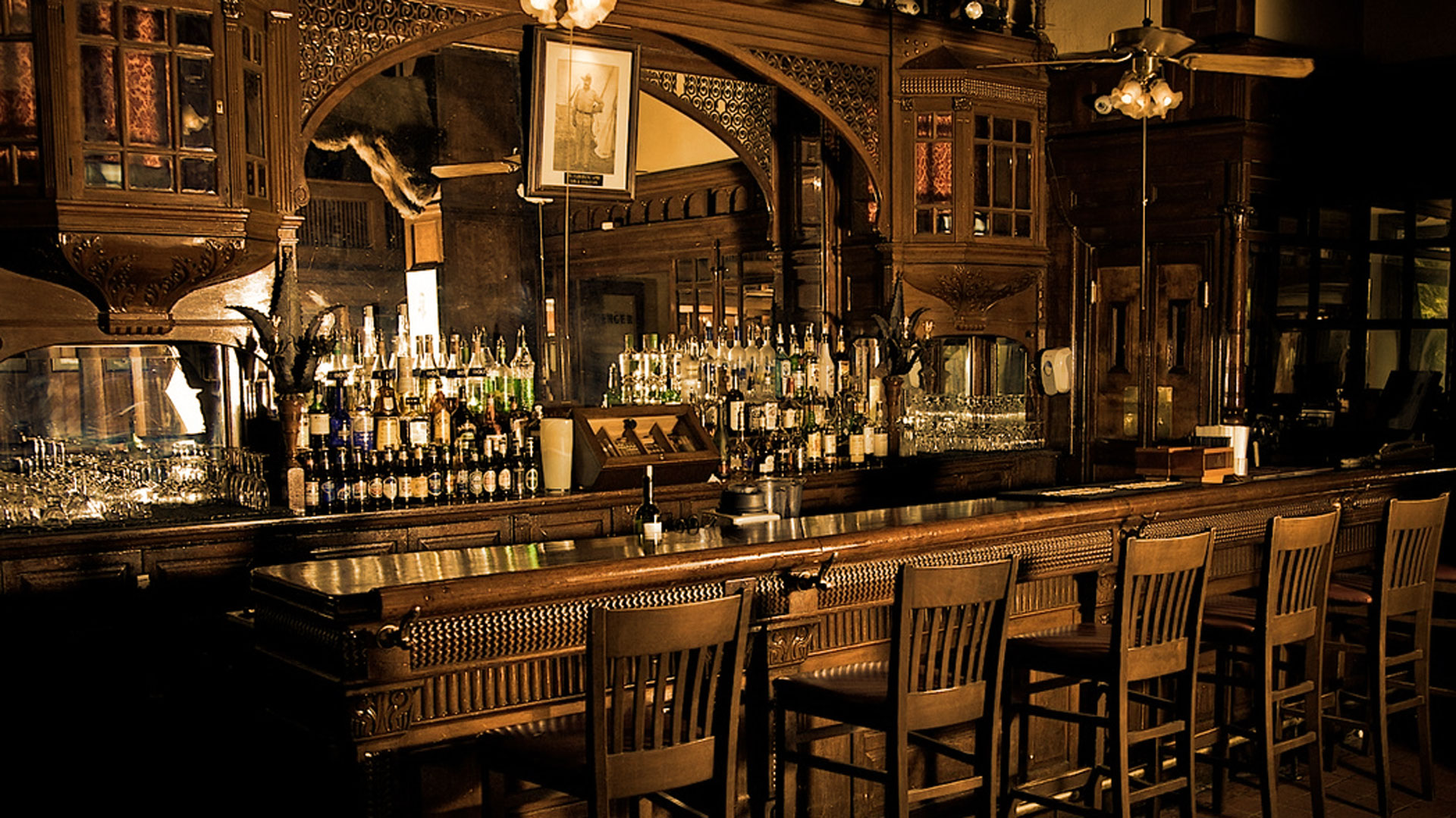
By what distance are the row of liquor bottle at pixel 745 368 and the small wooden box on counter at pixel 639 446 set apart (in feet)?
1.37

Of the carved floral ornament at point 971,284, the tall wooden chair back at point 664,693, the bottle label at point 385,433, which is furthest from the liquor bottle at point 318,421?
the carved floral ornament at point 971,284

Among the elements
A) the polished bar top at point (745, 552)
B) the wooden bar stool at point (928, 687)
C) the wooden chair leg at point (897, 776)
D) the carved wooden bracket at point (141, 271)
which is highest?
the carved wooden bracket at point (141, 271)

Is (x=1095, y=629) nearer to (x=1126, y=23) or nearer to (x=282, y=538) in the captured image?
(x=282, y=538)

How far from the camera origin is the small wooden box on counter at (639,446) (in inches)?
247

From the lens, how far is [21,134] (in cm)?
505

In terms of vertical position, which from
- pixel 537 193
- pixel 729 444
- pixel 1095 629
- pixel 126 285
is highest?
pixel 537 193

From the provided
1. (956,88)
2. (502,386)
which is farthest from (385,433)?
(956,88)

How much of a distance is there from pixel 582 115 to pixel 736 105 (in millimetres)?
2009

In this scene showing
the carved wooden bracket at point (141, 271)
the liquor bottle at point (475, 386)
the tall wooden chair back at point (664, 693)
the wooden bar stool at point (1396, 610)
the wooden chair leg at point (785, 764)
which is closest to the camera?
the tall wooden chair back at point (664, 693)

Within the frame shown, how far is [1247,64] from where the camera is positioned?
243 inches

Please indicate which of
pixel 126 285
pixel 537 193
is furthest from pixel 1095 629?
pixel 126 285

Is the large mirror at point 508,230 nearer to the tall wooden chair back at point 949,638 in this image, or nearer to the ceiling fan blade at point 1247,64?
the ceiling fan blade at point 1247,64

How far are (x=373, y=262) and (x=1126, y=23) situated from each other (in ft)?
19.2

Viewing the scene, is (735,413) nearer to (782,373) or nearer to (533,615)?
(782,373)
